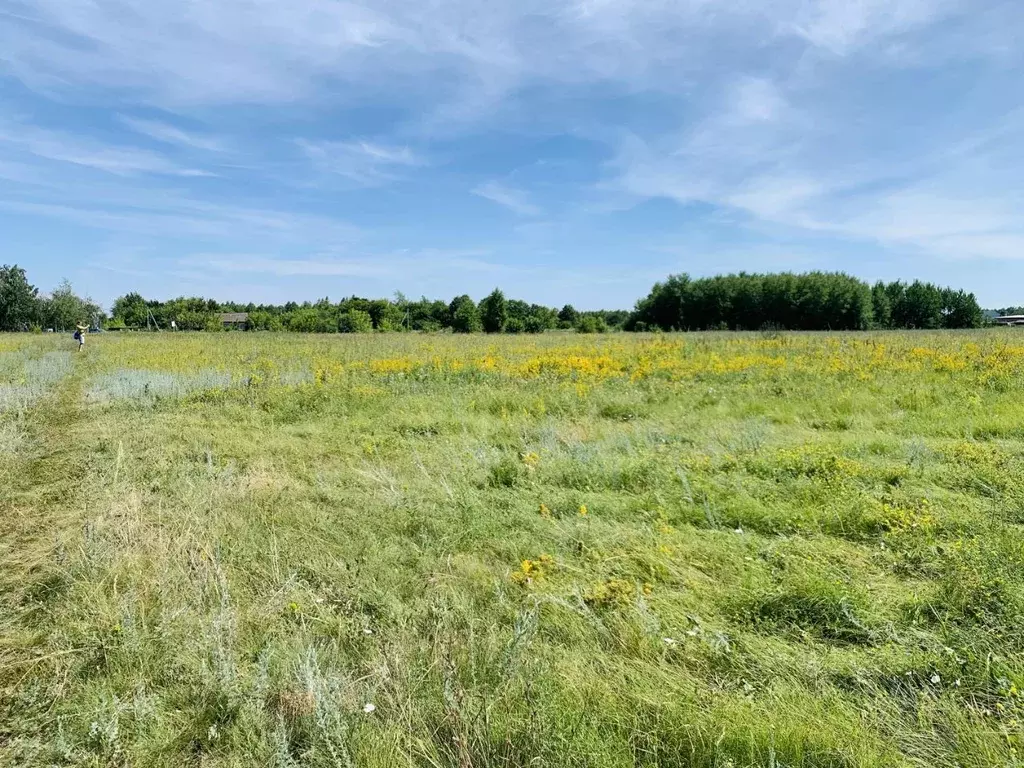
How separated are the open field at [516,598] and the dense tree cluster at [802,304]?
52.5 m

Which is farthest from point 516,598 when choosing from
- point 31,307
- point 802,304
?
point 31,307

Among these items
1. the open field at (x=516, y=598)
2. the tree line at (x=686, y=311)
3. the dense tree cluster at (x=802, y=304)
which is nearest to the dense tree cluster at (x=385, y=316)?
the tree line at (x=686, y=311)

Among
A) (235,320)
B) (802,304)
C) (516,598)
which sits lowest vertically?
(516,598)

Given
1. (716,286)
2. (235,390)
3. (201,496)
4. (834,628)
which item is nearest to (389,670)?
(834,628)

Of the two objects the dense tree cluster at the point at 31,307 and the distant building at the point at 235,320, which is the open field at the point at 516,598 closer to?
the dense tree cluster at the point at 31,307

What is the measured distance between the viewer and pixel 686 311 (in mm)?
68188

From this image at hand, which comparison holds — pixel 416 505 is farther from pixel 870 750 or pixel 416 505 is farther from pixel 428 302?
pixel 428 302

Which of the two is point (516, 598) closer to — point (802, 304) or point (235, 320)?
point (802, 304)

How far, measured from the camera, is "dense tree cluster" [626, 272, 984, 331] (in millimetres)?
58844

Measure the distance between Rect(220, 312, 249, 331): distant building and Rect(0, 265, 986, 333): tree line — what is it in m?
5.85

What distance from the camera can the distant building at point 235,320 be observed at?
3284 inches

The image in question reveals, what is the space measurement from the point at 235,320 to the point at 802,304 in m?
87.9

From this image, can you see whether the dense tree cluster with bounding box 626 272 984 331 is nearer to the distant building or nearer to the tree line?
the tree line

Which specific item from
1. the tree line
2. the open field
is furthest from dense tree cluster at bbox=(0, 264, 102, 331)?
the open field
